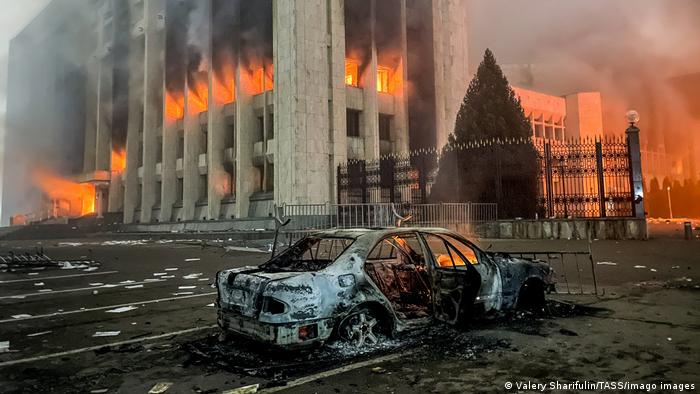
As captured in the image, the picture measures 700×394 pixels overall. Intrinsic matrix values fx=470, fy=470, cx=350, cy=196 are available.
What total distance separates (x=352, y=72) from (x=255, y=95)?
5.99 metres

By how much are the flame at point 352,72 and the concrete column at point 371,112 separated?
2.43 ft

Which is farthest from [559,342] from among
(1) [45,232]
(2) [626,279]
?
(1) [45,232]

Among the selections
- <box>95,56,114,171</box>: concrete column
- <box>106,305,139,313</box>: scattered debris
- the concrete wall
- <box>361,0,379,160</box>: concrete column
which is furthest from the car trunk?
<box>95,56,114,171</box>: concrete column

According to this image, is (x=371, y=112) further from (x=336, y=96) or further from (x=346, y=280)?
(x=346, y=280)

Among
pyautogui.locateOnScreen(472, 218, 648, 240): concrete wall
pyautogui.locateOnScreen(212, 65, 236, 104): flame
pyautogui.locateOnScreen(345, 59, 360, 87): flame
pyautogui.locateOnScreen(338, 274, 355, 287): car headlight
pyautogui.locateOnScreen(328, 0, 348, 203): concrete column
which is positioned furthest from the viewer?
pyautogui.locateOnScreen(212, 65, 236, 104): flame

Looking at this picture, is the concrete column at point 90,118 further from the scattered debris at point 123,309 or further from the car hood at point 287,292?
the car hood at point 287,292

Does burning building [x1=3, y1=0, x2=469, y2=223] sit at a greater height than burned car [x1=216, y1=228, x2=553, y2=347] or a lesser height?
greater

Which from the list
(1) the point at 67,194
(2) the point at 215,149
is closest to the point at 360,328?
(2) the point at 215,149

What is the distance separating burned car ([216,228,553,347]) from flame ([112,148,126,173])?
1713 inches

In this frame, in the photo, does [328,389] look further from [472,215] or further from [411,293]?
[472,215]

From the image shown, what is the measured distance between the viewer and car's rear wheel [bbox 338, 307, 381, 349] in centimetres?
444

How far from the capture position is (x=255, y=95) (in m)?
28.3

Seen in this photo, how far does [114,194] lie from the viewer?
42.9m

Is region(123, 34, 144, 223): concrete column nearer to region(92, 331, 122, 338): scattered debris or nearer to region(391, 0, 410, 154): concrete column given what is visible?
region(391, 0, 410, 154): concrete column
